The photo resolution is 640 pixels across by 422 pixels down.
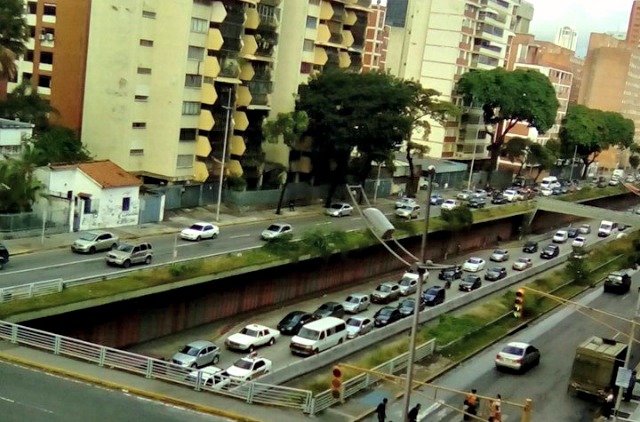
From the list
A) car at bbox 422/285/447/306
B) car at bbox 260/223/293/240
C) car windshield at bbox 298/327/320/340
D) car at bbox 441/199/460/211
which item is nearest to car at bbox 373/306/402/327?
car at bbox 422/285/447/306

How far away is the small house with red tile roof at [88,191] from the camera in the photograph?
45156 mm

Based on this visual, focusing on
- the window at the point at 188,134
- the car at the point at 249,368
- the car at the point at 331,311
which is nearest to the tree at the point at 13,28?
the window at the point at 188,134

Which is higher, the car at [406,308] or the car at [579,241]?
the car at [406,308]

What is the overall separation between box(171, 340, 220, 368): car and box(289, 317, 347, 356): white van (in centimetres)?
375

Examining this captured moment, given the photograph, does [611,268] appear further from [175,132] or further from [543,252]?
[175,132]

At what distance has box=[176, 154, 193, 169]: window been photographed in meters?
54.3

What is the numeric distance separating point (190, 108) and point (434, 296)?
2034cm

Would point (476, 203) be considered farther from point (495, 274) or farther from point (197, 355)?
point (197, 355)

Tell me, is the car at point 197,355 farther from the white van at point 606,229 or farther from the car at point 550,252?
the white van at point 606,229

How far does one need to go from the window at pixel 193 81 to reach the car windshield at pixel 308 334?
23.3 meters

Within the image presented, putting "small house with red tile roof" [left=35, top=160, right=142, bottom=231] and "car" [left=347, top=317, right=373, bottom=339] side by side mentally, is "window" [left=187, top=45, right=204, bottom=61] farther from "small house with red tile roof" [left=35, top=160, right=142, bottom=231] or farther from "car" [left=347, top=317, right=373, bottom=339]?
"car" [left=347, top=317, right=373, bottom=339]

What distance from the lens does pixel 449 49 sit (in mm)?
88375

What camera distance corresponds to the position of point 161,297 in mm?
36625

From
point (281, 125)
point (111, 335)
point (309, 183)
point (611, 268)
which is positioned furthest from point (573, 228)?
point (111, 335)
